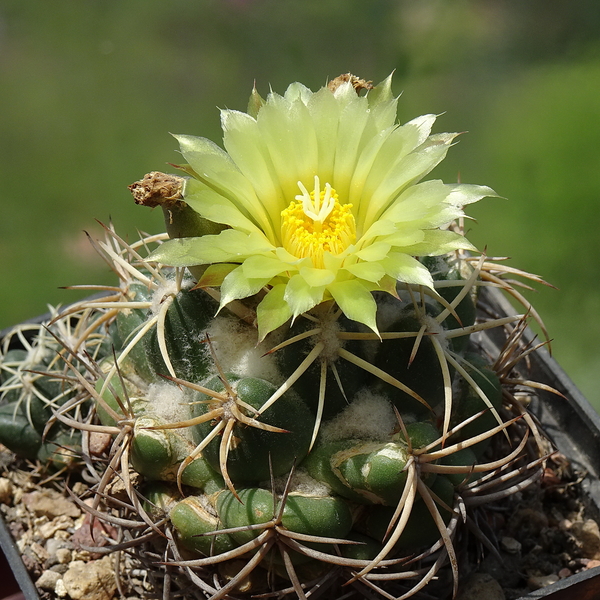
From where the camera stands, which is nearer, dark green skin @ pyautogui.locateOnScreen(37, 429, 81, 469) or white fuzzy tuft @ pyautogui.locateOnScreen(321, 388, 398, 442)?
white fuzzy tuft @ pyautogui.locateOnScreen(321, 388, 398, 442)

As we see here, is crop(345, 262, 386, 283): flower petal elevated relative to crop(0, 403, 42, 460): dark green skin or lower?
lower

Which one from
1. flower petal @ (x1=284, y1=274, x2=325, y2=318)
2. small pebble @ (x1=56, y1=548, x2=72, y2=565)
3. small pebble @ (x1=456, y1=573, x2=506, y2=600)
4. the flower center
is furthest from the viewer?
small pebble @ (x1=56, y1=548, x2=72, y2=565)

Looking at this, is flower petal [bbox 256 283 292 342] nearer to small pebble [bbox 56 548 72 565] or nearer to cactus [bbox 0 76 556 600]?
cactus [bbox 0 76 556 600]

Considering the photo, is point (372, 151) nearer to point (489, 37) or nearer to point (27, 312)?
point (27, 312)

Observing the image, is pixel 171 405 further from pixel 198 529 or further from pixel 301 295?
pixel 301 295

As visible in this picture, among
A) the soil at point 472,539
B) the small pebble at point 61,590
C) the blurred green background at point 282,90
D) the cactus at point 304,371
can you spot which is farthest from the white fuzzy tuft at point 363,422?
the blurred green background at point 282,90

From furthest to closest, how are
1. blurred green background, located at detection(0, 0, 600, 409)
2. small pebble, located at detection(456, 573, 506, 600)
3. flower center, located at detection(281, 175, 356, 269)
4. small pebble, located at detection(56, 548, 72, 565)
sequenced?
blurred green background, located at detection(0, 0, 600, 409)
small pebble, located at detection(56, 548, 72, 565)
small pebble, located at detection(456, 573, 506, 600)
flower center, located at detection(281, 175, 356, 269)

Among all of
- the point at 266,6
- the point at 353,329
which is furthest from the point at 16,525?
the point at 266,6

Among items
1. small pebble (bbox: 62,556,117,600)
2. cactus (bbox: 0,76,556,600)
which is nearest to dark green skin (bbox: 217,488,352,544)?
cactus (bbox: 0,76,556,600)

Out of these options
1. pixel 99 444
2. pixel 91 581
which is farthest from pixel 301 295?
pixel 91 581
